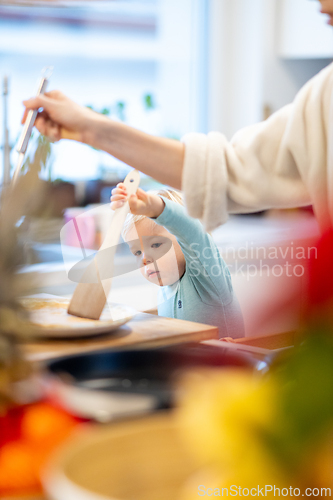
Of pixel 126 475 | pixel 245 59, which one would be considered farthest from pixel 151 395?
pixel 245 59

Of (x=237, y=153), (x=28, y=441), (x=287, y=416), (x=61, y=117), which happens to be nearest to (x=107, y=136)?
(x=61, y=117)

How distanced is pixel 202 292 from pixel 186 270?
75 millimetres

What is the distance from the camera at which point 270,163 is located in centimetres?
93

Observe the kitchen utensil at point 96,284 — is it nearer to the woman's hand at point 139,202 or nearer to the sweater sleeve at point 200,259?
the woman's hand at point 139,202

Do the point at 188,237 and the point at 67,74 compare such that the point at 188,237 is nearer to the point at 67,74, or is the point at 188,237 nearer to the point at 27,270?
the point at 27,270

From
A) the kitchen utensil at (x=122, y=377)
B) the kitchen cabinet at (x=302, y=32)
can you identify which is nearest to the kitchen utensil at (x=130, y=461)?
the kitchen utensil at (x=122, y=377)

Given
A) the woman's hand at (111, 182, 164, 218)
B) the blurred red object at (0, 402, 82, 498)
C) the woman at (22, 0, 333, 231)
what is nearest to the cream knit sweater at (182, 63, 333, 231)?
the woman at (22, 0, 333, 231)

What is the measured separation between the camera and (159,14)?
2814 millimetres

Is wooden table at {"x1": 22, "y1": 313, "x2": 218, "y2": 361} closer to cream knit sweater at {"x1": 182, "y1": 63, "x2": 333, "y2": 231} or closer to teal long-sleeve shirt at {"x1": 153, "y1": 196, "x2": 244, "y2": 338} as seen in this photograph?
cream knit sweater at {"x1": 182, "y1": 63, "x2": 333, "y2": 231}

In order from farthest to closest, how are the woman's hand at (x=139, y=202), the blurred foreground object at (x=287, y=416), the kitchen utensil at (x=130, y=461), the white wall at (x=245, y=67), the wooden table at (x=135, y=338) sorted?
the white wall at (x=245, y=67)
the woman's hand at (x=139, y=202)
the wooden table at (x=135, y=338)
the kitchen utensil at (x=130, y=461)
the blurred foreground object at (x=287, y=416)

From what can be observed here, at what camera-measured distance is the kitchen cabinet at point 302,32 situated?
Answer: 8.63ft

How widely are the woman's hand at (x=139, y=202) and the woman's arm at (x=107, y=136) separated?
0.89ft

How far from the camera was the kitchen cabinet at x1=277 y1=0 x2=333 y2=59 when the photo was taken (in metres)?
2.63

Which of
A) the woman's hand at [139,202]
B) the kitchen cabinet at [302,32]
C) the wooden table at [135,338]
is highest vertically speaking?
the kitchen cabinet at [302,32]
